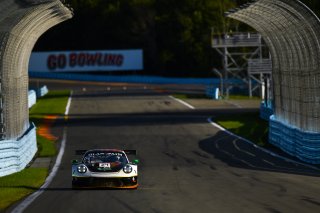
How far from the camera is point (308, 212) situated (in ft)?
54.1

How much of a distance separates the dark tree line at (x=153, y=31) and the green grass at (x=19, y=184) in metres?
88.5

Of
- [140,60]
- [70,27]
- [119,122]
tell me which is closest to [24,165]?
[119,122]

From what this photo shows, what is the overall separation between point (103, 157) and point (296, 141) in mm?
12945

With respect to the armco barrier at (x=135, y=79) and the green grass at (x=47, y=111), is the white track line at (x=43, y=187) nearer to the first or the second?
the green grass at (x=47, y=111)

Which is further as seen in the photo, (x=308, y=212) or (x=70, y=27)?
(x=70, y=27)

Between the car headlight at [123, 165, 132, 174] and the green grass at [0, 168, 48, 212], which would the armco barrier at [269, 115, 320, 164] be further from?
the car headlight at [123, 165, 132, 174]

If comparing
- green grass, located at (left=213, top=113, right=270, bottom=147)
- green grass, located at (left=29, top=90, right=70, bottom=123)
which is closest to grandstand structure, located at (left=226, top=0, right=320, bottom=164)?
green grass, located at (left=213, top=113, right=270, bottom=147)

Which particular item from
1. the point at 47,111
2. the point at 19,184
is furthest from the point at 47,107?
the point at 19,184

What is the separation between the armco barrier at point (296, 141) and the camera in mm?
30984

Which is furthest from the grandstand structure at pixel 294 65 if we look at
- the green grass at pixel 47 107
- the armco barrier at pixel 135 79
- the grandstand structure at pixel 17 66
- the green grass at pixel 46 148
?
the armco barrier at pixel 135 79

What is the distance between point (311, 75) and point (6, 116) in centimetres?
1208

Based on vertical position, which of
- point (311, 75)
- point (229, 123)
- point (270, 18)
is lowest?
point (229, 123)

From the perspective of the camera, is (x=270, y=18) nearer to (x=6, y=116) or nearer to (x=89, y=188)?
(x=6, y=116)

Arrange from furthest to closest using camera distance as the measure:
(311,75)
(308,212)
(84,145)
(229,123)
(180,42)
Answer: (180,42) < (229,123) < (84,145) < (311,75) < (308,212)
